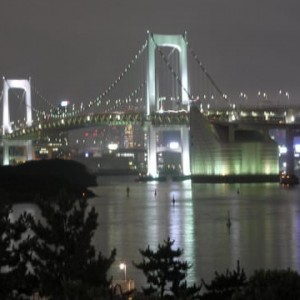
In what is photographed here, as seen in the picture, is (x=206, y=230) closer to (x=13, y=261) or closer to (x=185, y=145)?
(x=13, y=261)

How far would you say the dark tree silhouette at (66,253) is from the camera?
7.89m

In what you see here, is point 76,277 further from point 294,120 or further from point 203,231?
point 294,120

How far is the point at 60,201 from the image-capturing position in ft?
28.0

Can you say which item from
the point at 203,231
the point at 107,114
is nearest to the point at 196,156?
the point at 107,114

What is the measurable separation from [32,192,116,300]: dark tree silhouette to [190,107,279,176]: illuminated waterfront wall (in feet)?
137

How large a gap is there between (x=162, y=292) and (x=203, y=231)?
11.3m

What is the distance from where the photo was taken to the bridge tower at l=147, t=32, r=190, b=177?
53.2 metres

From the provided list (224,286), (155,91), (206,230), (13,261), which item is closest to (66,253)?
(13,261)

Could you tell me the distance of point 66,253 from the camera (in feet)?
26.7

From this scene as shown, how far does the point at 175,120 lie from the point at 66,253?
151 ft

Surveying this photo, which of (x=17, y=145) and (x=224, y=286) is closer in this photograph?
(x=224, y=286)

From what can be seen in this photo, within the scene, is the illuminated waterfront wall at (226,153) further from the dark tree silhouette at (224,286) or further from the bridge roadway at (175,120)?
the dark tree silhouette at (224,286)

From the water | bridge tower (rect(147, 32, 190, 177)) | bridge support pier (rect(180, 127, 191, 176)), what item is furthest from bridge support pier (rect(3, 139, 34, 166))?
the water

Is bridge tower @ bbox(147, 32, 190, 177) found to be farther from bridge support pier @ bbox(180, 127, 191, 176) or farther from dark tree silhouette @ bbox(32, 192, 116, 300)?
dark tree silhouette @ bbox(32, 192, 116, 300)
